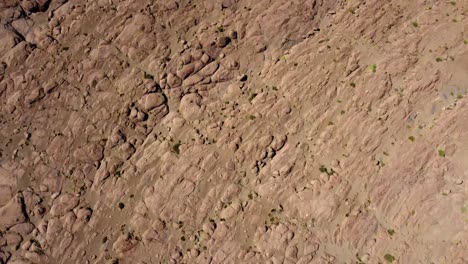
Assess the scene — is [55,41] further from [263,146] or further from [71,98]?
[263,146]

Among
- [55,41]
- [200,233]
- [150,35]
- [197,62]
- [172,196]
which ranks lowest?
[200,233]

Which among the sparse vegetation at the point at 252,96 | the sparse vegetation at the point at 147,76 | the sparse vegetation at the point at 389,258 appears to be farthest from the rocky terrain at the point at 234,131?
the sparse vegetation at the point at 252,96

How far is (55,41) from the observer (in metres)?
23.7

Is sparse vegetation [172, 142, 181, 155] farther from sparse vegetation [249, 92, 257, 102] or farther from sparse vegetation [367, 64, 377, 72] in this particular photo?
sparse vegetation [367, 64, 377, 72]

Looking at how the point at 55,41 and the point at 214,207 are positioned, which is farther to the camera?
the point at 55,41

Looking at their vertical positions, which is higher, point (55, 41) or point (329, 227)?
point (55, 41)

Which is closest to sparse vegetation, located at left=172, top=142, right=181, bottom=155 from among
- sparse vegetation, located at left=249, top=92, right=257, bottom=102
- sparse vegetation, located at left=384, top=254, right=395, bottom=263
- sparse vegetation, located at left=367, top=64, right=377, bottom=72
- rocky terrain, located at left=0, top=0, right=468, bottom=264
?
rocky terrain, located at left=0, top=0, right=468, bottom=264

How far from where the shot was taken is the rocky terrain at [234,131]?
2097 cm

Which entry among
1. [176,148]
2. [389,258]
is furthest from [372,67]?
[176,148]

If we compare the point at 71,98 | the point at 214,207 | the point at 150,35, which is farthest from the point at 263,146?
the point at 71,98

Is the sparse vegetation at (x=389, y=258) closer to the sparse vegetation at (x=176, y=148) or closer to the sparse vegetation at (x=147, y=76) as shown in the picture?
the sparse vegetation at (x=176, y=148)

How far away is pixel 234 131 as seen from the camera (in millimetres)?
22500

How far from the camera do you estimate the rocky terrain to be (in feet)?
68.8

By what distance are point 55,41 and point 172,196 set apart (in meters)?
12.9
